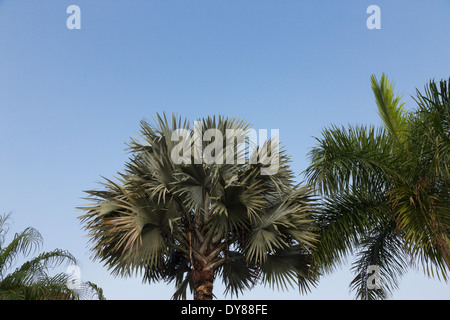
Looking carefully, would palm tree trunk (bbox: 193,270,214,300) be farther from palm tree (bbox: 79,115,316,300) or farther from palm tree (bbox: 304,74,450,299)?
palm tree (bbox: 304,74,450,299)

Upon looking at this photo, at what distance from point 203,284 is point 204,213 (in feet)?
5.35

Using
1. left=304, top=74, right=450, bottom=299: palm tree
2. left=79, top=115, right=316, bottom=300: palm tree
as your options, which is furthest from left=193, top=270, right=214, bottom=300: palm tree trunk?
left=304, top=74, right=450, bottom=299: palm tree

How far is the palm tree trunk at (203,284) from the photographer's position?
10.2 metres

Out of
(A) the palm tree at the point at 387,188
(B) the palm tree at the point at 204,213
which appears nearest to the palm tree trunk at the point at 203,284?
(B) the palm tree at the point at 204,213

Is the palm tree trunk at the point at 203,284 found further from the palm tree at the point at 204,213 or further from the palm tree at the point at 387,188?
the palm tree at the point at 387,188

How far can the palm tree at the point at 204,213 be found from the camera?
9789 millimetres

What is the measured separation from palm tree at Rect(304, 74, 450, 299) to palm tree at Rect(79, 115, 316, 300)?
811mm

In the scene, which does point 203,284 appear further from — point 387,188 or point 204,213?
point 387,188

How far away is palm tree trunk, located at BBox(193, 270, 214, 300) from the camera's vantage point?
1024cm

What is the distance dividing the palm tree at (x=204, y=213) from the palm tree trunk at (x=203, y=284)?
0.02m

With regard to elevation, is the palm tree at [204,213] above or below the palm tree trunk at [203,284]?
above

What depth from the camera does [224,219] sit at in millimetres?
10008
